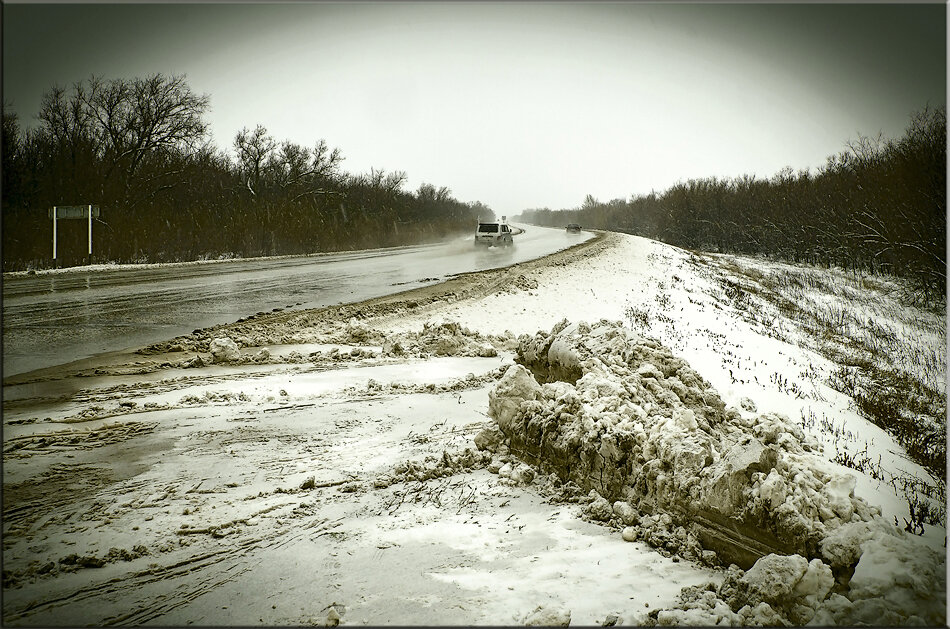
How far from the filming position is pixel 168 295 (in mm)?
10195

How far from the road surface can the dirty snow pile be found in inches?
227

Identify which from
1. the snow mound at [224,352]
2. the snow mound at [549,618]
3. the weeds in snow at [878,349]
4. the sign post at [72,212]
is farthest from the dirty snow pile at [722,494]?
the sign post at [72,212]

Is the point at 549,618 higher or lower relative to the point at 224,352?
lower

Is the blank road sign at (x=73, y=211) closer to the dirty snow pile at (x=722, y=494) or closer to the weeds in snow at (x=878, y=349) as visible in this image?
the dirty snow pile at (x=722, y=494)

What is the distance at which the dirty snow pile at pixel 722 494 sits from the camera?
2.06 meters

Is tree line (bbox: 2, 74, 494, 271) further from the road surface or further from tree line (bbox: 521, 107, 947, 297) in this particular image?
tree line (bbox: 521, 107, 947, 297)

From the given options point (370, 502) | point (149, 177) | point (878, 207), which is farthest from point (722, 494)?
point (149, 177)

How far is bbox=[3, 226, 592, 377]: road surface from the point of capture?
6297mm

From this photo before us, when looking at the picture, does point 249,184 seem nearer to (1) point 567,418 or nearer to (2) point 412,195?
(2) point 412,195

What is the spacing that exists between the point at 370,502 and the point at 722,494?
6.87 feet

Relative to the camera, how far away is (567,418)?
367 centimetres

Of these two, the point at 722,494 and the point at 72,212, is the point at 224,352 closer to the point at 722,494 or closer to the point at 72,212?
the point at 72,212

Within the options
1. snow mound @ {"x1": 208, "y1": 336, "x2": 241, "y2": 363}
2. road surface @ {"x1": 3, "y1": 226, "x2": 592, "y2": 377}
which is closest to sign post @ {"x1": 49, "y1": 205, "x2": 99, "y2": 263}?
road surface @ {"x1": 3, "y1": 226, "x2": 592, "y2": 377}

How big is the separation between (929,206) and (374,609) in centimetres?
562
